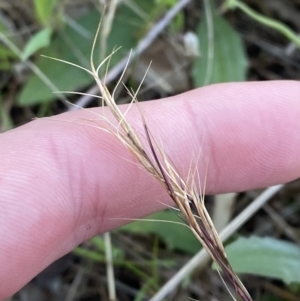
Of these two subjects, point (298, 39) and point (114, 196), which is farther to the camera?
point (298, 39)

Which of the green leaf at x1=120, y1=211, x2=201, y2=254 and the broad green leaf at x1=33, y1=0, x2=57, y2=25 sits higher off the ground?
the broad green leaf at x1=33, y1=0, x2=57, y2=25

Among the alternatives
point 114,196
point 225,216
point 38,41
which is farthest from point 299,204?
point 38,41

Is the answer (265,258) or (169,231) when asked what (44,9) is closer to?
(169,231)

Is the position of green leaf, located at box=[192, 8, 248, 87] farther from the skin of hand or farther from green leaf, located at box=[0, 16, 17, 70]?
green leaf, located at box=[0, 16, 17, 70]

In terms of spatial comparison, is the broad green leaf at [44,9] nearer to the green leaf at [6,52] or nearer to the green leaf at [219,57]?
the green leaf at [6,52]

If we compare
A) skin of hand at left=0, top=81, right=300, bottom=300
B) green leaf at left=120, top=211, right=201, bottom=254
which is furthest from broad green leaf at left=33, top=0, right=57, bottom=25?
green leaf at left=120, top=211, right=201, bottom=254

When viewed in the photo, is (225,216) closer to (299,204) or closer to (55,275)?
(299,204)
